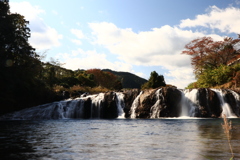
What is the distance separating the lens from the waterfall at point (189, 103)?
1051 inches

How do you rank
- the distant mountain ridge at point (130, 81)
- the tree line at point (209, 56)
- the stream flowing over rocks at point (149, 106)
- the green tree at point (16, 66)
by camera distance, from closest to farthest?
the green tree at point (16, 66)
the stream flowing over rocks at point (149, 106)
the tree line at point (209, 56)
the distant mountain ridge at point (130, 81)

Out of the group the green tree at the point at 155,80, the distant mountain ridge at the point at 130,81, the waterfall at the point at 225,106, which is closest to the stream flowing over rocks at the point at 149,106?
the waterfall at the point at 225,106

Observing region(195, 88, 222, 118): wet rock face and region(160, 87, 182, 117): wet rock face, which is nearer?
region(195, 88, 222, 118): wet rock face

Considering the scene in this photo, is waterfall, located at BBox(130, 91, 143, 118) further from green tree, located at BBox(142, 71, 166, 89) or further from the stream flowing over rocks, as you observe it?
green tree, located at BBox(142, 71, 166, 89)

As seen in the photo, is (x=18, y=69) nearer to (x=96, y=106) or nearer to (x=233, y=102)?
(x=96, y=106)

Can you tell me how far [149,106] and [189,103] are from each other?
4.41 meters

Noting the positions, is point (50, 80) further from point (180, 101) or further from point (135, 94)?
point (180, 101)

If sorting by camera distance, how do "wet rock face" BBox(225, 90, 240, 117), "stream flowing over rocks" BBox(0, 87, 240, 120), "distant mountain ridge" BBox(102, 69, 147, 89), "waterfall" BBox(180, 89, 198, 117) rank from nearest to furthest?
"wet rock face" BBox(225, 90, 240, 117) → "stream flowing over rocks" BBox(0, 87, 240, 120) → "waterfall" BBox(180, 89, 198, 117) → "distant mountain ridge" BBox(102, 69, 147, 89)

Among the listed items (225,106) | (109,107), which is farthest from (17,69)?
(225,106)

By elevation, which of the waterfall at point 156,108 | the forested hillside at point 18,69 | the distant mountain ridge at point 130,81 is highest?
the distant mountain ridge at point 130,81

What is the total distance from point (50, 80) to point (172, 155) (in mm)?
40558

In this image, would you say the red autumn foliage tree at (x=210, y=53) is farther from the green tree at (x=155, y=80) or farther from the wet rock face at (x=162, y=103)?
the wet rock face at (x=162, y=103)

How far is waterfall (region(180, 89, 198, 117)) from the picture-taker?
1051 inches

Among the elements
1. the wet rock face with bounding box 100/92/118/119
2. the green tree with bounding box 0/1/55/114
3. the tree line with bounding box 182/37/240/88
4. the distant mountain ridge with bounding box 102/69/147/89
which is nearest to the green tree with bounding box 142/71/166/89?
the tree line with bounding box 182/37/240/88
